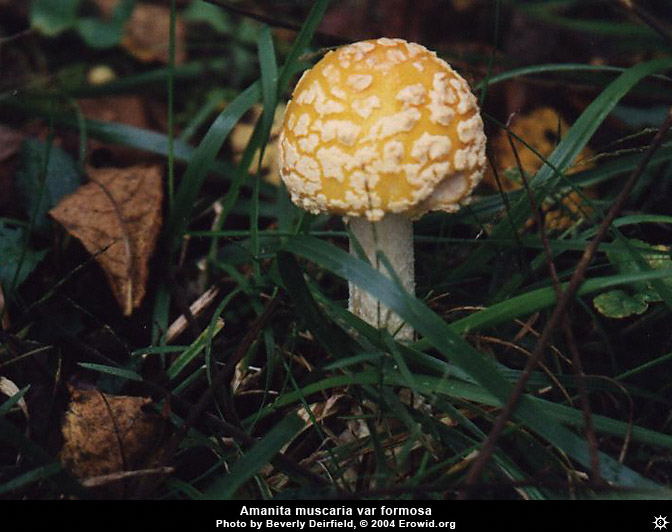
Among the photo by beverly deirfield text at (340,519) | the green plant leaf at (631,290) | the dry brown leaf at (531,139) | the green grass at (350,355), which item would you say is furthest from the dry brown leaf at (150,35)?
the photo by beverly deirfield text at (340,519)

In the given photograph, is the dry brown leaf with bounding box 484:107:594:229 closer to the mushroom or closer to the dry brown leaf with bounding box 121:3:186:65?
the mushroom

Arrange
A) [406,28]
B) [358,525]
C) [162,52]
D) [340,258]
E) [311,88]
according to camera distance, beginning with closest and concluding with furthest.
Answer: [358,525], [340,258], [311,88], [162,52], [406,28]

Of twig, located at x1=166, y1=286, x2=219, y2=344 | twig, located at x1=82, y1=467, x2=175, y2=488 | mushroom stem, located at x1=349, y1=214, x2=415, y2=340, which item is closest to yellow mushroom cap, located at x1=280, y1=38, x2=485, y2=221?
mushroom stem, located at x1=349, y1=214, x2=415, y2=340

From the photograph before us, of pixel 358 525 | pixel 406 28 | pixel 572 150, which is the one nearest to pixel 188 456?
pixel 358 525

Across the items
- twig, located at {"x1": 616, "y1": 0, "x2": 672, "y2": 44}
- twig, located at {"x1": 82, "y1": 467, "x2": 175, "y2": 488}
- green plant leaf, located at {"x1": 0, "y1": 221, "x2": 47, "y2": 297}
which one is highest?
twig, located at {"x1": 616, "y1": 0, "x2": 672, "y2": 44}

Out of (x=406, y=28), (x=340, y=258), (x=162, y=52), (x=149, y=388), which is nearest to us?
(x=340, y=258)

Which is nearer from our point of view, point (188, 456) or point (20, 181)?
point (188, 456)

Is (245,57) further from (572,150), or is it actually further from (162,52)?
(572,150)

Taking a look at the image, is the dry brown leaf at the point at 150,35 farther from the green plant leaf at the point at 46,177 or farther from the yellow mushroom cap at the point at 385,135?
the yellow mushroom cap at the point at 385,135
